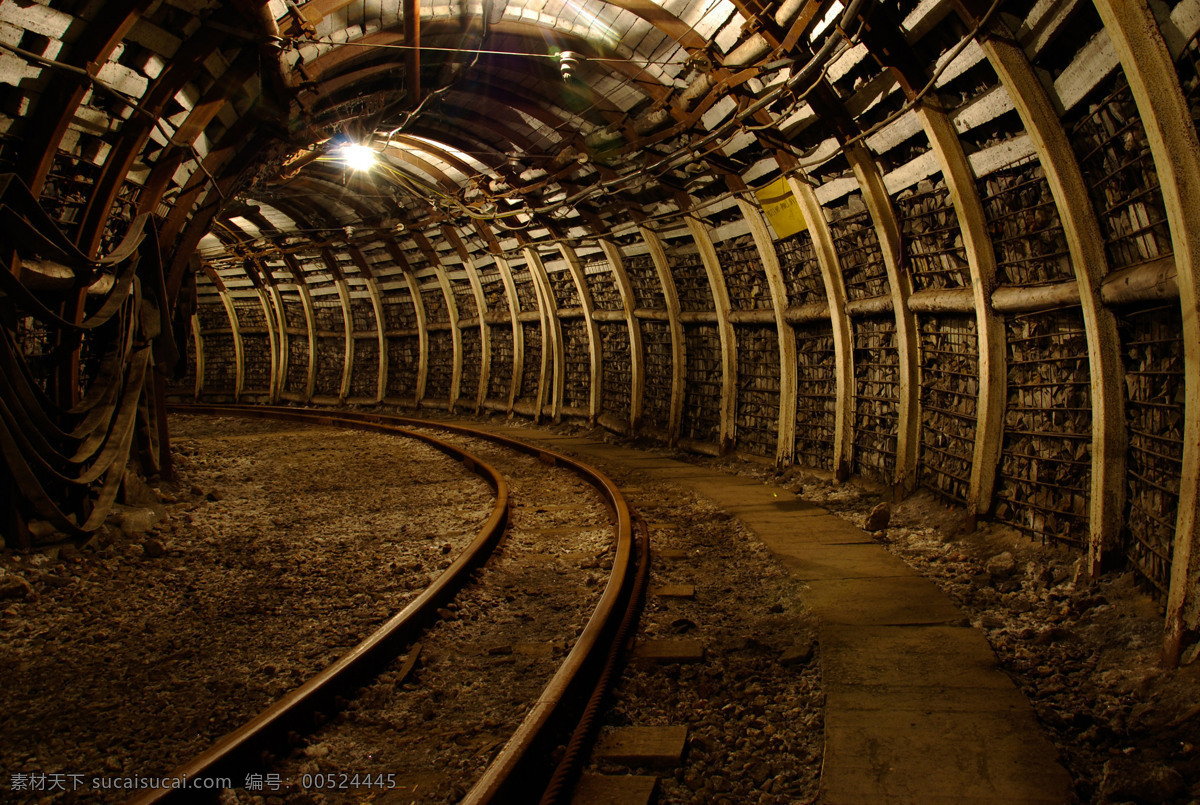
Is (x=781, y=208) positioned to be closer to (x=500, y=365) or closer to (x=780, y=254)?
(x=780, y=254)

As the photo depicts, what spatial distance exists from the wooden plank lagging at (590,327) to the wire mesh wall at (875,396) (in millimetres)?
5370

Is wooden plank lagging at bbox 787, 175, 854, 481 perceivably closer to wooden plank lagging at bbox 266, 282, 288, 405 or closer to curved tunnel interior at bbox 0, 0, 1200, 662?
curved tunnel interior at bbox 0, 0, 1200, 662

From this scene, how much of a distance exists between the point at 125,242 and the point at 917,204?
6.62 meters

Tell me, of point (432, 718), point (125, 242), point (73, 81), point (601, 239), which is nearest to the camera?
point (432, 718)

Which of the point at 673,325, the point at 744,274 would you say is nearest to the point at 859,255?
the point at 744,274

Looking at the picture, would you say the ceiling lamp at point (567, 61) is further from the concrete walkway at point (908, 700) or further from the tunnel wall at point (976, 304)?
the concrete walkway at point (908, 700)

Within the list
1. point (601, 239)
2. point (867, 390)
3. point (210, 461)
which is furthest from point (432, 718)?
point (601, 239)

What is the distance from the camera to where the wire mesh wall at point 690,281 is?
9.17m

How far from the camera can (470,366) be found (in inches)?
576

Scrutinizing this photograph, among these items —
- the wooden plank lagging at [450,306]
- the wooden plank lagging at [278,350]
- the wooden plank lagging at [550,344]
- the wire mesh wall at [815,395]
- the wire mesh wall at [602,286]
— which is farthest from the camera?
the wooden plank lagging at [278,350]

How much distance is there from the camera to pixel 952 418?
5.56m

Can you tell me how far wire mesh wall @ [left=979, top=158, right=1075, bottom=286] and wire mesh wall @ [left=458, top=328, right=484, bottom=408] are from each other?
11.0m

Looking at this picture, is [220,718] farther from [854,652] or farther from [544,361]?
[544,361]

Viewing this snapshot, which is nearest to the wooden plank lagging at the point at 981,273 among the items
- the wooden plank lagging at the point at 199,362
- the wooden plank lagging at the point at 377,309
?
the wooden plank lagging at the point at 377,309
